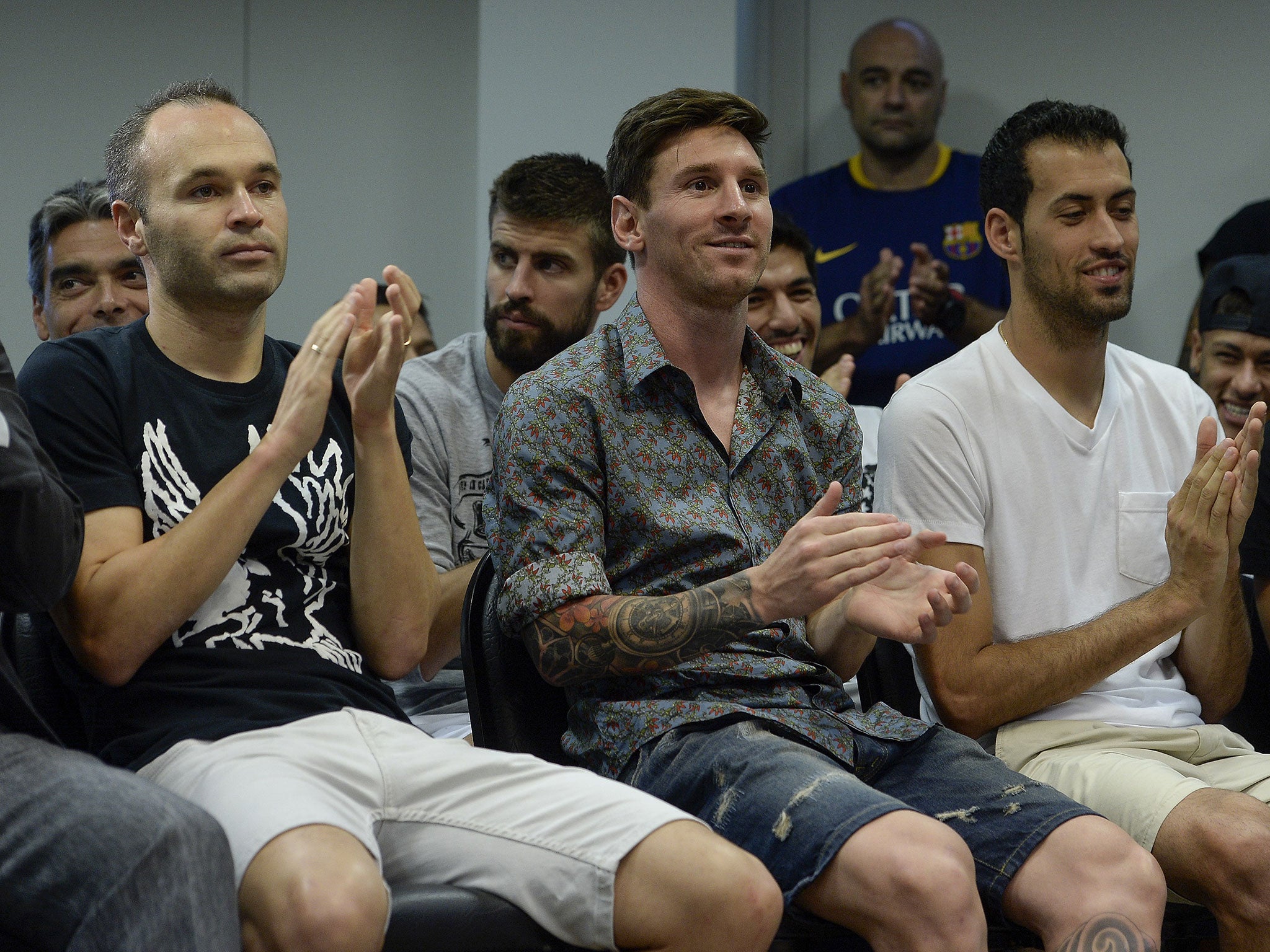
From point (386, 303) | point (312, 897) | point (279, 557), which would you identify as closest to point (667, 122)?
point (279, 557)

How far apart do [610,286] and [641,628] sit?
132 centimetres

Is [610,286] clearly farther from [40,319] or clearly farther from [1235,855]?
[1235,855]

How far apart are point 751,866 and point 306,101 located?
345cm

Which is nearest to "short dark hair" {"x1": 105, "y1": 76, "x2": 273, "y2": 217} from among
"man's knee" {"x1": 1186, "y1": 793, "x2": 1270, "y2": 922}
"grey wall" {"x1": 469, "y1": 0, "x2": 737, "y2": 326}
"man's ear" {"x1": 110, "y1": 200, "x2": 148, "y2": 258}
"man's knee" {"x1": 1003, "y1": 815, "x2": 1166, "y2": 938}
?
"man's ear" {"x1": 110, "y1": 200, "x2": 148, "y2": 258}

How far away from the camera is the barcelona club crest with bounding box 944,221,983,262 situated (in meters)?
3.95

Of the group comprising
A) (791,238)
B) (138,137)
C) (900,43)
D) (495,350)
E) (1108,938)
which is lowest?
(1108,938)

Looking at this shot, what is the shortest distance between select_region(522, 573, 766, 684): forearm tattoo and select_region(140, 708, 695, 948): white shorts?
141 mm

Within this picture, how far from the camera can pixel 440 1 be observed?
4.26 m

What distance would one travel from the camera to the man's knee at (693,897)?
1375mm

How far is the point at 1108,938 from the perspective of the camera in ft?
4.94

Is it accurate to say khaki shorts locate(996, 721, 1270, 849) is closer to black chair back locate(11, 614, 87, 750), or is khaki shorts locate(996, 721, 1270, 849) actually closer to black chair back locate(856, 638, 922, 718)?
black chair back locate(856, 638, 922, 718)

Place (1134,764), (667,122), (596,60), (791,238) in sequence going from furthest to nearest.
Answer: (596,60) → (791,238) → (667,122) → (1134,764)

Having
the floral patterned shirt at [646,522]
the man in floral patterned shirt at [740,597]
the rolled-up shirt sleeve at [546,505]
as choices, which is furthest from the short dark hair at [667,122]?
the rolled-up shirt sleeve at [546,505]

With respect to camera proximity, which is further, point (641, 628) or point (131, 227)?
point (131, 227)
